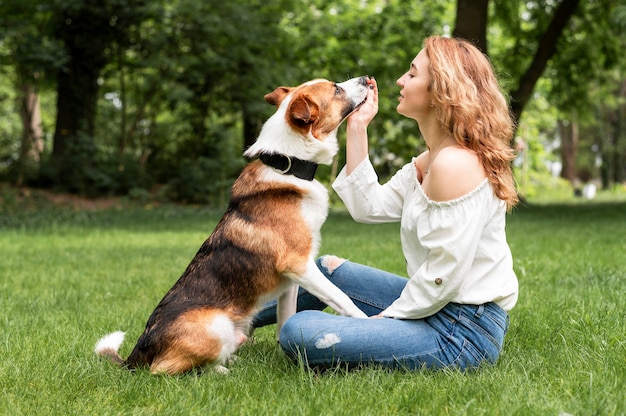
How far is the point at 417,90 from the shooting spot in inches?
141

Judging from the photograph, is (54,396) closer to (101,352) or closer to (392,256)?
(101,352)

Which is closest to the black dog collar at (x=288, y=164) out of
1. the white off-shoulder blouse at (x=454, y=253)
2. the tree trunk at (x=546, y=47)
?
the white off-shoulder blouse at (x=454, y=253)

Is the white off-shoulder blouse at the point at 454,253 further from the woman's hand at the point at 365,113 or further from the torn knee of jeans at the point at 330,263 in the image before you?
the torn knee of jeans at the point at 330,263

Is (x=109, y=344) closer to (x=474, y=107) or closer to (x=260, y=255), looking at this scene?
(x=260, y=255)

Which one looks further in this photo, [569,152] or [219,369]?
[569,152]

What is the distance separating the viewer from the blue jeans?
339cm

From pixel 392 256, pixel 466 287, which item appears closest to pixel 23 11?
pixel 392 256

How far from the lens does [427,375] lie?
3.40 metres

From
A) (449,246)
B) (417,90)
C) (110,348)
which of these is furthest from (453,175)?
(110,348)

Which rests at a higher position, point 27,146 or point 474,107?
point 474,107

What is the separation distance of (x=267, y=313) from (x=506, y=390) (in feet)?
5.34

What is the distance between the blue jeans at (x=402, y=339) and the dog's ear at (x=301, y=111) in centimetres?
106

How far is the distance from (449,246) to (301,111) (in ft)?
3.88

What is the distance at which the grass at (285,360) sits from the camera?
3.03 meters
